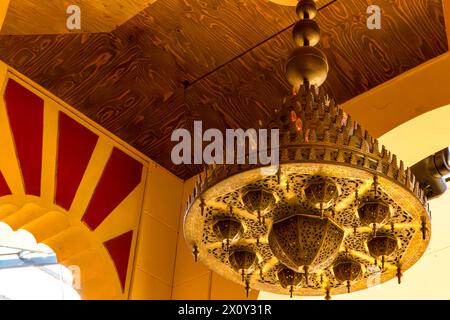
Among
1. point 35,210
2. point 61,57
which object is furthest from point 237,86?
point 35,210

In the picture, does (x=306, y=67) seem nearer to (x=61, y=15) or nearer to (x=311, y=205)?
(x=311, y=205)

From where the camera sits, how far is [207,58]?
5238 mm

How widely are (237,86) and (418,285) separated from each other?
6.18 ft

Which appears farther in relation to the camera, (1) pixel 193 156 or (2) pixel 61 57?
(1) pixel 193 156

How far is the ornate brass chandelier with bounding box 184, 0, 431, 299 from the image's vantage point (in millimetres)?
2986

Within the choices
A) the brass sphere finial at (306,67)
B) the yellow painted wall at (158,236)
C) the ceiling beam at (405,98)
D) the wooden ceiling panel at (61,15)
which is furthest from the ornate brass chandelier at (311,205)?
the yellow painted wall at (158,236)

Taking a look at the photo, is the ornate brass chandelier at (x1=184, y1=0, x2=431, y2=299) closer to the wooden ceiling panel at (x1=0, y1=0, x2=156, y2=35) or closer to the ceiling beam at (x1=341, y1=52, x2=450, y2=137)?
the wooden ceiling panel at (x1=0, y1=0, x2=156, y2=35)

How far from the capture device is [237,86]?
5.39 m

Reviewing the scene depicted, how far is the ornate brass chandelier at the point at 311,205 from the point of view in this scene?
299cm

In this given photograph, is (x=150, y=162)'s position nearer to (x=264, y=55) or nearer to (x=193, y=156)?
(x=193, y=156)

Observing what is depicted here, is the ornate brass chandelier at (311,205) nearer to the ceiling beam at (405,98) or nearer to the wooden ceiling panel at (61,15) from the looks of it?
the wooden ceiling panel at (61,15)

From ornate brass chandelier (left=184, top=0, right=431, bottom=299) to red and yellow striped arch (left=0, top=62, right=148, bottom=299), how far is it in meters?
2.03

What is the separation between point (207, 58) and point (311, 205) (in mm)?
2296

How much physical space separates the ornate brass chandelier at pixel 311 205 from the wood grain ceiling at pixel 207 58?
1.56 m
